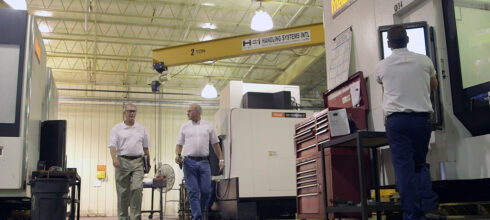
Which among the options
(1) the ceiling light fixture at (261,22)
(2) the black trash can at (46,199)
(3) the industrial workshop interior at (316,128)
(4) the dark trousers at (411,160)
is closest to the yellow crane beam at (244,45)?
(3) the industrial workshop interior at (316,128)

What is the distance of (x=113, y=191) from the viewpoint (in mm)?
15758

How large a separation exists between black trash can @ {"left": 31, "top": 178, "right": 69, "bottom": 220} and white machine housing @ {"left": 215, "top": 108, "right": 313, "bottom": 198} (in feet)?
9.40

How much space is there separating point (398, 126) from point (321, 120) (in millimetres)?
1164

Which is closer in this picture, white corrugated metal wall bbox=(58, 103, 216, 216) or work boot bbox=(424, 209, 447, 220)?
work boot bbox=(424, 209, 447, 220)

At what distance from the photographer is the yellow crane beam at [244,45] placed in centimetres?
779

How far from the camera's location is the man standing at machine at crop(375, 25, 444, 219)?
2848 millimetres

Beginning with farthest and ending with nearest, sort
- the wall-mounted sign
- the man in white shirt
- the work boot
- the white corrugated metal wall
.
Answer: the white corrugated metal wall → the man in white shirt → the wall-mounted sign → the work boot

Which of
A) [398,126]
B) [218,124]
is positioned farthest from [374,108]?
[218,124]

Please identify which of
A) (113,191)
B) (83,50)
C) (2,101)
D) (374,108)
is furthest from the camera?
(113,191)

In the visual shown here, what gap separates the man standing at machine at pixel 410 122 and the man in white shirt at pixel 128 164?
3.49m

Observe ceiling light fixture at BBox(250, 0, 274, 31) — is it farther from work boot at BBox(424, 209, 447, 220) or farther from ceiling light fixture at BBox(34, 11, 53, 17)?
ceiling light fixture at BBox(34, 11, 53, 17)

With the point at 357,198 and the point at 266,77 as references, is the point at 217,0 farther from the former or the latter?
the point at 357,198

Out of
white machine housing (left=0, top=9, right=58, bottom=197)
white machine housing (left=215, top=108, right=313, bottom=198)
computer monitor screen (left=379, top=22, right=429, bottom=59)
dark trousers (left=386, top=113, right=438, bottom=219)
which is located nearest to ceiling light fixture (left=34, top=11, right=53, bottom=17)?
white machine housing (left=215, top=108, right=313, bottom=198)

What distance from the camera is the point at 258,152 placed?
705 centimetres
